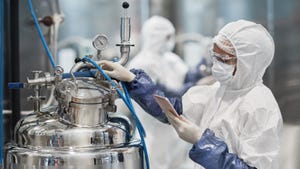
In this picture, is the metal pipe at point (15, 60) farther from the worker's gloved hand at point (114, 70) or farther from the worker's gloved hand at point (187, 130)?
the worker's gloved hand at point (187, 130)

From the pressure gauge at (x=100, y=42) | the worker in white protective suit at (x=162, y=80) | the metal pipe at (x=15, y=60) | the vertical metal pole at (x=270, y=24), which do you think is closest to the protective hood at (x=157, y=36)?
the worker in white protective suit at (x=162, y=80)

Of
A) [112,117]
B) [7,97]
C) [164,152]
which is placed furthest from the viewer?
[164,152]

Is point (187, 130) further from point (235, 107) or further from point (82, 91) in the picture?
point (82, 91)

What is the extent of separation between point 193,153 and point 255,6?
1.98 m

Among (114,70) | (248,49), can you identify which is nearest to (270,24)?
(248,49)

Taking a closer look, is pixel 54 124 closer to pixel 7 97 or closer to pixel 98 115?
pixel 98 115

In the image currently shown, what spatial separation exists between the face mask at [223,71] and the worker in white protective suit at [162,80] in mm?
1255

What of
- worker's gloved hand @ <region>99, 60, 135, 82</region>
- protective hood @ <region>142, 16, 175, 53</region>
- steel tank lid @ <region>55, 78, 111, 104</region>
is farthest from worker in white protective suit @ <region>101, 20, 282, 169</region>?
protective hood @ <region>142, 16, 175, 53</region>

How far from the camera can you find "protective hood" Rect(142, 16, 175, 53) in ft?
10.5

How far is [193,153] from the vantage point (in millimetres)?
1242

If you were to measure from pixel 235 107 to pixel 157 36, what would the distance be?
1.90 metres

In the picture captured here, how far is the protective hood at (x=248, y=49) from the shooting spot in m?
1.33

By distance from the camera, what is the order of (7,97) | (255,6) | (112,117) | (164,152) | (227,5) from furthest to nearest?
(227,5) → (255,6) → (164,152) → (7,97) → (112,117)

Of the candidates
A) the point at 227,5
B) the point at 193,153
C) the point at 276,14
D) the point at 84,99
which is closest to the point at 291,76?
the point at 276,14
